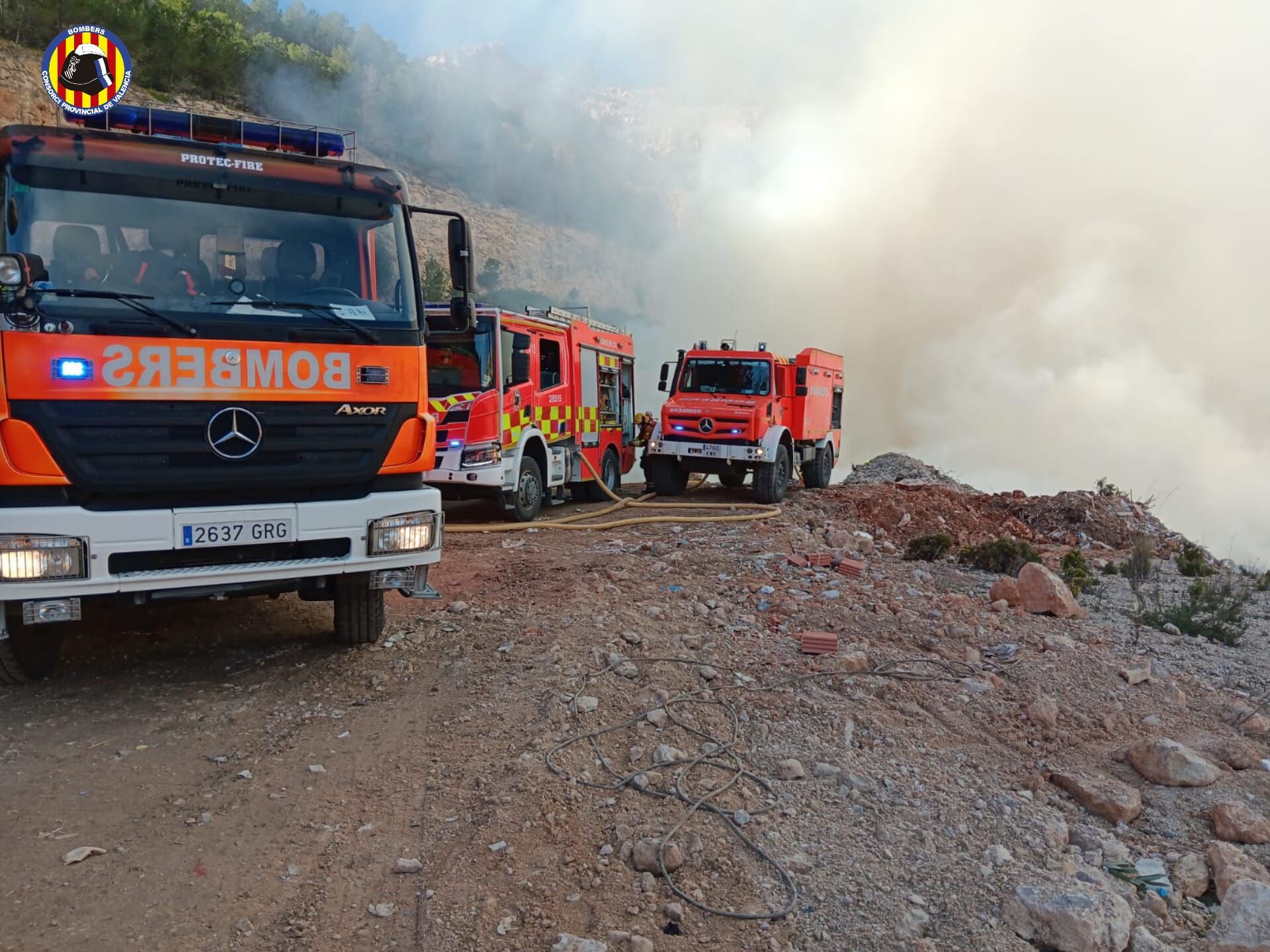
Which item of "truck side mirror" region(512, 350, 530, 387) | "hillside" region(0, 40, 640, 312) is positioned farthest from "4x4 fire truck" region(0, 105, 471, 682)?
"hillside" region(0, 40, 640, 312)

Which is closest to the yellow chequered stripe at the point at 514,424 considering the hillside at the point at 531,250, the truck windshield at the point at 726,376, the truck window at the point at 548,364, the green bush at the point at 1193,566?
the truck window at the point at 548,364

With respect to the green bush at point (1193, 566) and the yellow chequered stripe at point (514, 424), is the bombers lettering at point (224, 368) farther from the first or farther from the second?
the green bush at point (1193, 566)

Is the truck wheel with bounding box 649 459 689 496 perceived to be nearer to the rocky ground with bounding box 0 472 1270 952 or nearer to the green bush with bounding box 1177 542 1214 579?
the green bush with bounding box 1177 542 1214 579

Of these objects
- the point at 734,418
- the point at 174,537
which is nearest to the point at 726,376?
the point at 734,418

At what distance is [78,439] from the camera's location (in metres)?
3.82

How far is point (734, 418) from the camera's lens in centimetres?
1334

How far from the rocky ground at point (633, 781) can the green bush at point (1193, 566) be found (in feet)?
12.1

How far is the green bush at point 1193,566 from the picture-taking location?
952 centimetres

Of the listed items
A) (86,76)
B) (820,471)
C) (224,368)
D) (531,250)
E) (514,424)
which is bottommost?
(820,471)

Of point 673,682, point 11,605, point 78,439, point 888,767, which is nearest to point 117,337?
point 78,439

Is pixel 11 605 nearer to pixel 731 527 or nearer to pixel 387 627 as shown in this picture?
pixel 387 627

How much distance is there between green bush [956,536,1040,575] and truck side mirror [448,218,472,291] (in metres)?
5.88

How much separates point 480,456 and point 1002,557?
5464 millimetres

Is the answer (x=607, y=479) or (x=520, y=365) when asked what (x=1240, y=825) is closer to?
(x=520, y=365)
